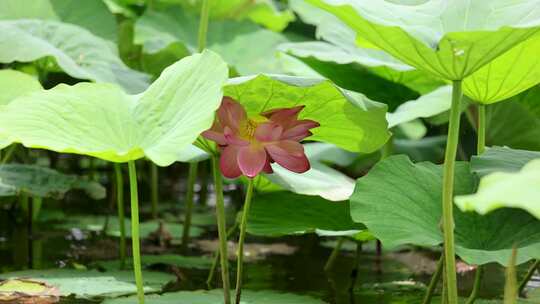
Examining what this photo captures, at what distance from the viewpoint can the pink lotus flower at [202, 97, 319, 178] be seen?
123 cm

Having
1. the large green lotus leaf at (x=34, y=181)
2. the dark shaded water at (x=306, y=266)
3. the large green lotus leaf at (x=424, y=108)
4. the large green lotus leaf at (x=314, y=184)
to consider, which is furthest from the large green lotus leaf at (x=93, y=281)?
the large green lotus leaf at (x=424, y=108)

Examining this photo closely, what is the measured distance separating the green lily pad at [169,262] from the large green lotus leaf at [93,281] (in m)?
0.09

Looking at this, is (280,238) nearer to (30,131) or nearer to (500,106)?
(500,106)

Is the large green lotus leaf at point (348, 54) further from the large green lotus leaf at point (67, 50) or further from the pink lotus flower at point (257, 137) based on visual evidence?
the pink lotus flower at point (257, 137)

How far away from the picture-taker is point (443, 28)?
1.18m

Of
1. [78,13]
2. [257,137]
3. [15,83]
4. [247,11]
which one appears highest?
[247,11]

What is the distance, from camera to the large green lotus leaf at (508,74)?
123 centimetres

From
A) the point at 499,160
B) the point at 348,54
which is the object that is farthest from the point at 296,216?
the point at 348,54

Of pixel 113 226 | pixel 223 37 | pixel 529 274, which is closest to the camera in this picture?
pixel 529 274

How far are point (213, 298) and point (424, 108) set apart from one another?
1.68 feet

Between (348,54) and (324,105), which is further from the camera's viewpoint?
(348,54)

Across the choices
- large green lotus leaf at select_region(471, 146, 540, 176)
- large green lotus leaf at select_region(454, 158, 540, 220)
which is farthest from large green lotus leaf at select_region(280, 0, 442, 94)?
large green lotus leaf at select_region(454, 158, 540, 220)

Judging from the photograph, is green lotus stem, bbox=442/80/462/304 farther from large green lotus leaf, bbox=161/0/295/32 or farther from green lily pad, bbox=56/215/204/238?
large green lotus leaf, bbox=161/0/295/32

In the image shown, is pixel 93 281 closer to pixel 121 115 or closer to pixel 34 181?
pixel 34 181
